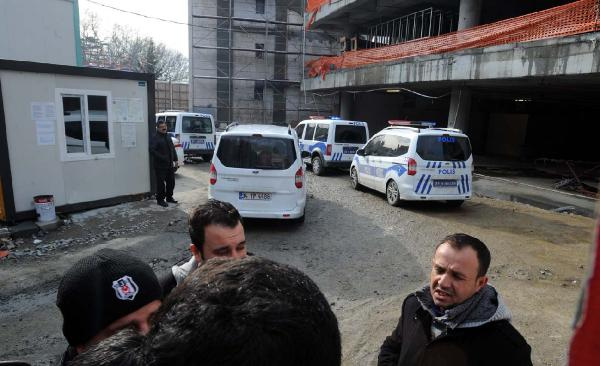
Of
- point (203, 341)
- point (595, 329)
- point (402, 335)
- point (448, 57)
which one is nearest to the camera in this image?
point (595, 329)

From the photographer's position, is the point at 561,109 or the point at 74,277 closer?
the point at 74,277

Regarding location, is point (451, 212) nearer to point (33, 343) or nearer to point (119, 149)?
point (119, 149)

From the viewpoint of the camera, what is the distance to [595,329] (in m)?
0.48

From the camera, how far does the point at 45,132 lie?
7090 millimetres

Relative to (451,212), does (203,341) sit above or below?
above

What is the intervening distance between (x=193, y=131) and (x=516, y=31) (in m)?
11.4

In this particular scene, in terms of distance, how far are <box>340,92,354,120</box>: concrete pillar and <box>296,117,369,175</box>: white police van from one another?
37.2 ft

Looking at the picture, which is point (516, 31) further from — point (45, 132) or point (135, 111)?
point (45, 132)

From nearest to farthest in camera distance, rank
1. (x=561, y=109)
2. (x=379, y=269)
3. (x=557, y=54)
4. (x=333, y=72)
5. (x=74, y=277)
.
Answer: (x=74, y=277) → (x=379, y=269) → (x=557, y=54) → (x=333, y=72) → (x=561, y=109)

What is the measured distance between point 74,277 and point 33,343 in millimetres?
3209

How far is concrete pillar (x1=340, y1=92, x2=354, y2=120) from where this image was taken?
2484cm

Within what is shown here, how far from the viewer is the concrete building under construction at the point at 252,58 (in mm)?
29484

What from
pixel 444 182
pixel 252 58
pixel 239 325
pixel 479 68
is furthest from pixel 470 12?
pixel 239 325

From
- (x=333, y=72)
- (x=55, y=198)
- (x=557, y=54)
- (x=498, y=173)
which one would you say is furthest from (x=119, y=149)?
(x=333, y=72)
